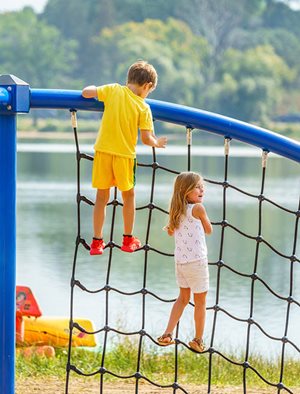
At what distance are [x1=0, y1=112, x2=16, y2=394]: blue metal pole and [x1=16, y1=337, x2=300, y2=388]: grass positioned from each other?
142cm

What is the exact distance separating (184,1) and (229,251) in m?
46.9

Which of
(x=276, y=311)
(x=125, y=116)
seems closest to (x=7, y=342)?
(x=125, y=116)

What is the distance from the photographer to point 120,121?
11.4 feet

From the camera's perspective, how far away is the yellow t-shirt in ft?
11.4

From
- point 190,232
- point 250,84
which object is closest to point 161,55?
point 250,84

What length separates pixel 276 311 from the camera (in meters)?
10.3

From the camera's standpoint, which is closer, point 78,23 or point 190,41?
point 190,41

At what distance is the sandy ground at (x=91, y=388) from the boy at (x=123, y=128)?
1248 millimetres

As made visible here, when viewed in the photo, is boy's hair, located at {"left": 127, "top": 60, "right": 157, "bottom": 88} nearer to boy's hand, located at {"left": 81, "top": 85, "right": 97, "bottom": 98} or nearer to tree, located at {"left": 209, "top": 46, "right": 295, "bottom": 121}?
boy's hand, located at {"left": 81, "top": 85, "right": 97, "bottom": 98}

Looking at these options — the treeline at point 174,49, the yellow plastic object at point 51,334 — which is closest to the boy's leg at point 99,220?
the yellow plastic object at point 51,334

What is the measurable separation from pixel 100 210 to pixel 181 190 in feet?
0.81

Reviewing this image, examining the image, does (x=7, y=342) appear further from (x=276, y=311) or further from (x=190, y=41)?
(x=190, y=41)

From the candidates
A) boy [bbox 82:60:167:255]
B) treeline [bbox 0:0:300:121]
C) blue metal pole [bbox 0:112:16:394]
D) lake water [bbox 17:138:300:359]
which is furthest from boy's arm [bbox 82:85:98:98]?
treeline [bbox 0:0:300:121]

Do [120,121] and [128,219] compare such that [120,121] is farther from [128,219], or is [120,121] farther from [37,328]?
[37,328]
